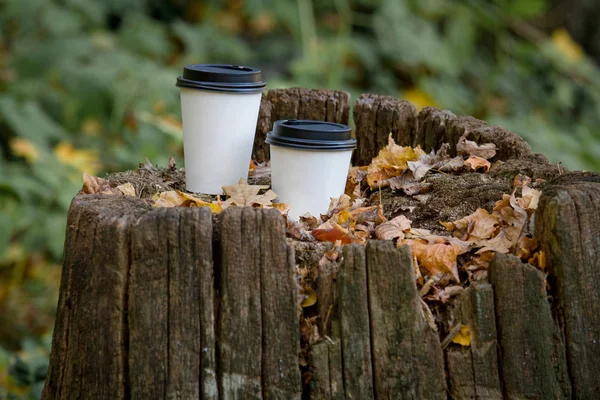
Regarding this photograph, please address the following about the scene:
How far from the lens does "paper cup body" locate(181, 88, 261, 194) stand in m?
2.42

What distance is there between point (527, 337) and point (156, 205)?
1.12m

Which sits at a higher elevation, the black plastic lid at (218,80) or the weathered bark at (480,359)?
the black plastic lid at (218,80)

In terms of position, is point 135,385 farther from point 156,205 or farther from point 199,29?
point 199,29

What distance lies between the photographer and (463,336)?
1.88 meters

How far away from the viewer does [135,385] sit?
1.84m

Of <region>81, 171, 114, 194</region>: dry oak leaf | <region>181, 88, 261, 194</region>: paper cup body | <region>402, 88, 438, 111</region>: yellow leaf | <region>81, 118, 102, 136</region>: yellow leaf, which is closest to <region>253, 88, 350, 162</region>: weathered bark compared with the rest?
<region>181, 88, 261, 194</region>: paper cup body

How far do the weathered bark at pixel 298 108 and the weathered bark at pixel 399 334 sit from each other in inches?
53.7

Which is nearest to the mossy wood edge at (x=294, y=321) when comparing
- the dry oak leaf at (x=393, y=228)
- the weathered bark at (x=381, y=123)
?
the dry oak leaf at (x=393, y=228)

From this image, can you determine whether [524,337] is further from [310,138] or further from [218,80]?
[218,80]

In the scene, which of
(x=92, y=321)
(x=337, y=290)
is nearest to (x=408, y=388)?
(x=337, y=290)

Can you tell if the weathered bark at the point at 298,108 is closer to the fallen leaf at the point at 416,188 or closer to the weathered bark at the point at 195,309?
the fallen leaf at the point at 416,188

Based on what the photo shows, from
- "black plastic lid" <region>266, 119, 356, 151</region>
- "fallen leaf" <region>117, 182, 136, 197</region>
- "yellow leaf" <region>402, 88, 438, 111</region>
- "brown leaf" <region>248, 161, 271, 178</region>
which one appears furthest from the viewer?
"yellow leaf" <region>402, 88, 438, 111</region>

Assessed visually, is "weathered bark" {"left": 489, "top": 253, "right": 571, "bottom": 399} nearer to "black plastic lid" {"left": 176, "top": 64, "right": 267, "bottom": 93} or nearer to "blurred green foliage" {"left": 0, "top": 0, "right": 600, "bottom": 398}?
"black plastic lid" {"left": 176, "top": 64, "right": 267, "bottom": 93}

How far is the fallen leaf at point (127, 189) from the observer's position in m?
2.35
